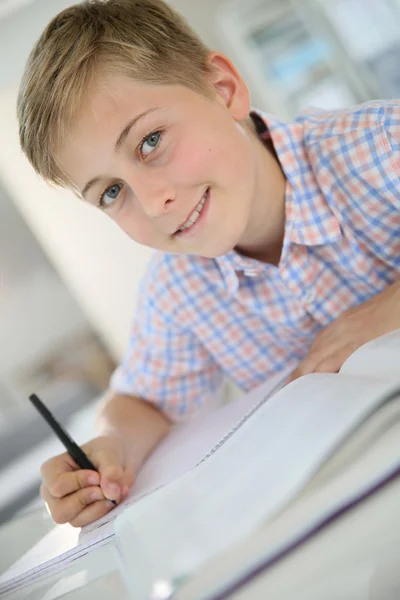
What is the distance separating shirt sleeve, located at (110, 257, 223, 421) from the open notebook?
0.36m

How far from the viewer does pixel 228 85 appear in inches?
23.4

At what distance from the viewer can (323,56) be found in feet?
8.54

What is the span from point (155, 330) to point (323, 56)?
7.38 feet

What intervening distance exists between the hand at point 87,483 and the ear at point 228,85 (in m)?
0.34

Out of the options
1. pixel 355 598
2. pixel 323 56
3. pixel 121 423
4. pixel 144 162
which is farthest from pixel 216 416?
pixel 323 56

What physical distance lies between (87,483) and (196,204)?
26cm

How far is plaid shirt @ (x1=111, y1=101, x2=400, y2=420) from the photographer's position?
1.88 ft

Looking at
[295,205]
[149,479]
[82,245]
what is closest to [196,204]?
[295,205]

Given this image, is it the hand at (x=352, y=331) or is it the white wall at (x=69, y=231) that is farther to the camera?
the white wall at (x=69, y=231)

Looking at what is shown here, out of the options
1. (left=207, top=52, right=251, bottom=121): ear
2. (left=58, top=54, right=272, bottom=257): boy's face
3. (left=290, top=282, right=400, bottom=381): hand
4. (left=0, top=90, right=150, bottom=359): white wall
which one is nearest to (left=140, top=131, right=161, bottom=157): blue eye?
(left=58, top=54, right=272, bottom=257): boy's face

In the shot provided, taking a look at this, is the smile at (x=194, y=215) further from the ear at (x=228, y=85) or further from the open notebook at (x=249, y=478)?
the open notebook at (x=249, y=478)

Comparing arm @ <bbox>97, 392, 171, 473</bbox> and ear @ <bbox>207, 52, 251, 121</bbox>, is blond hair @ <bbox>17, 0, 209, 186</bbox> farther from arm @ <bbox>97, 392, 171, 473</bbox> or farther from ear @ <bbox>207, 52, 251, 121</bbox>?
arm @ <bbox>97, 392, 171, 473</bbox>

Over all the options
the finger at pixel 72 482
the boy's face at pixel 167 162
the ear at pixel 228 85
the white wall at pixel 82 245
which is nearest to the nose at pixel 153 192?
the boy's face at pixel 167 162

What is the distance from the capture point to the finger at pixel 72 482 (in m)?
0.51
